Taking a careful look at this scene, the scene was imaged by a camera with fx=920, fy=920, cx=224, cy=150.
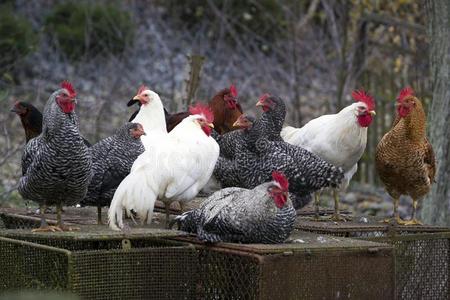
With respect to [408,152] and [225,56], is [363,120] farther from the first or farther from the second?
[225,56]

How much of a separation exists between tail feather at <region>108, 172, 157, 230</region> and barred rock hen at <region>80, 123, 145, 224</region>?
1.09ft

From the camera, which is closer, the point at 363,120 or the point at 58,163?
the point at 58,163

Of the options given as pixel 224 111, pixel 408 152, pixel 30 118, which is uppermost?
pixel 224 111

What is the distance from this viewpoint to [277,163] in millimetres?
6473

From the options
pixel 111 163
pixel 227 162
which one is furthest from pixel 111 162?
pixel 227 162

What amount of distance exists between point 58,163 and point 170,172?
39.3 inches

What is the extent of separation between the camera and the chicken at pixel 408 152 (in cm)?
696

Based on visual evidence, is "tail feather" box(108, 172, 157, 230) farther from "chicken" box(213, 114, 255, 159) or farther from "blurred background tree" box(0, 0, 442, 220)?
"blurred background tree" box(0, 0, 442, 220)

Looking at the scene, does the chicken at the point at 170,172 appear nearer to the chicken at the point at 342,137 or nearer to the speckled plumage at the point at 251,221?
the speckled plumage at the point at 251,221

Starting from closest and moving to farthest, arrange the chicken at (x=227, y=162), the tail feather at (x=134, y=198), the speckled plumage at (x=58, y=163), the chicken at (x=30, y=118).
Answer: the speckled plumage at (x=58, y=163)
the tail feather at (x=134, y=198)
the chicken at (x=227, y=162)
the chicken at (x=30, y=118)

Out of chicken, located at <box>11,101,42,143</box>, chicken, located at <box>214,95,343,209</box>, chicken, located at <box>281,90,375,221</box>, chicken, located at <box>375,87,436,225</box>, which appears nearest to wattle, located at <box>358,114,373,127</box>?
chicken, located at <box>281,90,375,221</box>

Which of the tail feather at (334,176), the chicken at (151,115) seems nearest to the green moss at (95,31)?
the chicken at (151,115)

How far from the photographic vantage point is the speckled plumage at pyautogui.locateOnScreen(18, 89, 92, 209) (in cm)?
569

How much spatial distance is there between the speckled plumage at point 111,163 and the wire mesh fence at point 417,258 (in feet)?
4.34
